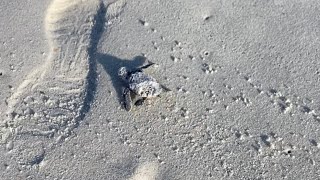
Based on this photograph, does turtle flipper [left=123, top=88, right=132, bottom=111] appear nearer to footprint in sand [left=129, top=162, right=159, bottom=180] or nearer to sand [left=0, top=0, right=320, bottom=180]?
sand [left=0, top=0, right=320, bottom=180]

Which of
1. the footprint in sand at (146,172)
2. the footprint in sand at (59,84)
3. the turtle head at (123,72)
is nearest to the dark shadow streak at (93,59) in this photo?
the footprint in sand at (59,84)

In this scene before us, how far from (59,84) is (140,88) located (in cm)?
52

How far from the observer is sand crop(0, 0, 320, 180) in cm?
283

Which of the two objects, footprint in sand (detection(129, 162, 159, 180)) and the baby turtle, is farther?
the baby turtle

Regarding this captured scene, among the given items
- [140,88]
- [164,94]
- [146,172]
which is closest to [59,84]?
[140,88]

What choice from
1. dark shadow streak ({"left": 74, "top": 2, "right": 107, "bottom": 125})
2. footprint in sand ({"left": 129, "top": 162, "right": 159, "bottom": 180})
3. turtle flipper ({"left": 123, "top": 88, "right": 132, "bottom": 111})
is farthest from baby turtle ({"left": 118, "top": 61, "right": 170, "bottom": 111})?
footprint in sand ({"left": 129, "top": 162, "right": 159, "bottom": 180})

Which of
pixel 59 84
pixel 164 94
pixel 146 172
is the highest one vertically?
pixel 59 84

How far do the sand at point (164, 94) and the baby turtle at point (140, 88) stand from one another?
4 cm

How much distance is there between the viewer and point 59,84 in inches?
121

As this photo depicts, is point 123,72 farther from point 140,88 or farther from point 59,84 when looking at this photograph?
point 59,84

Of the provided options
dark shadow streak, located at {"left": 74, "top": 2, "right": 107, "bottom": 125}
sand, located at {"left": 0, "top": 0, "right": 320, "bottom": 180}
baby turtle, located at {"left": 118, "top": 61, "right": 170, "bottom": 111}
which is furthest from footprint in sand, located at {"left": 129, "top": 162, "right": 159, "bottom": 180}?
dark shadow streak, located at {"left": 74, "top": 2, "right": 107, "bottom": 125}

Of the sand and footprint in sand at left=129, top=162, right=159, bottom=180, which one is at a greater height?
the sand

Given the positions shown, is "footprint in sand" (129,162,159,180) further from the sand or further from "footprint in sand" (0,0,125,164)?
"footprint in sand" (0,0,125,164)

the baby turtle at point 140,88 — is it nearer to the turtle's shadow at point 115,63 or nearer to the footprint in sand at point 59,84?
the turtle's shadow at point 115,63
